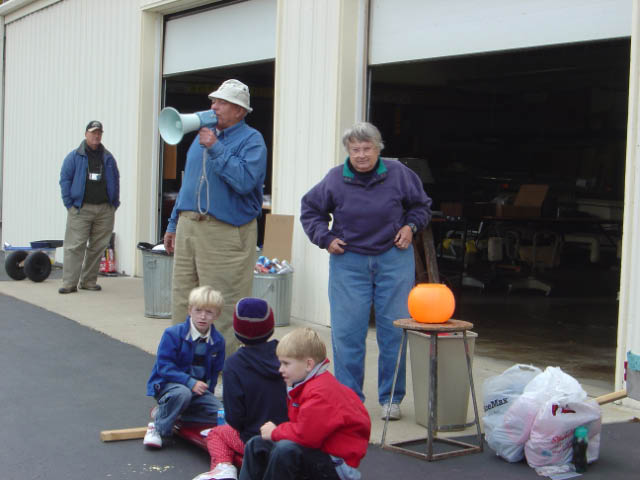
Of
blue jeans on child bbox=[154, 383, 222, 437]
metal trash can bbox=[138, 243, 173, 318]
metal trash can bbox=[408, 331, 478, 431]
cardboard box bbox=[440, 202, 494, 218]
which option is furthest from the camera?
cardboard box bbox=[440, 202, 494, 218]

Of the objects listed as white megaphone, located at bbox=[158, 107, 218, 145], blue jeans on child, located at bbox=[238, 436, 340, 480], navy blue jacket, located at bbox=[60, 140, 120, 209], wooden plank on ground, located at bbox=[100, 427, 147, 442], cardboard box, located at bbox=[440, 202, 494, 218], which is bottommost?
wooden plank on ground, located at bbox=[100, 427, 147, 442]

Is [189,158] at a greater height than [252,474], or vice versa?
[189,158]

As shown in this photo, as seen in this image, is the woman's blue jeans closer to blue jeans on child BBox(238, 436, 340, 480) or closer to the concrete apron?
the concrete apron

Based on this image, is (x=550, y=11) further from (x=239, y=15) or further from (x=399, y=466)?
(x=239, y=15)

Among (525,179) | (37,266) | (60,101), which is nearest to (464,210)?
(37,266)

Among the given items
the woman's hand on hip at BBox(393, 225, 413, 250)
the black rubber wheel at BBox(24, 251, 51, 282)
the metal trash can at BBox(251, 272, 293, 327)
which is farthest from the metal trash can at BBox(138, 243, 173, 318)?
the woman's hand on hip at BBox(393, 225, 413, 250)

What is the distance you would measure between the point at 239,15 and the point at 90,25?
12.7ft

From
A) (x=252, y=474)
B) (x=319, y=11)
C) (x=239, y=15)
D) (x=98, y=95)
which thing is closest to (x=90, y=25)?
(x=98, y=95)

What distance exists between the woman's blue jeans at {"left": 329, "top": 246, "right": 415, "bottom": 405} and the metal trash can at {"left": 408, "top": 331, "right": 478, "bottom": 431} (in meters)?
0.17

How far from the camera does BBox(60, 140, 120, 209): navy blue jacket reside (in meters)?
10.4

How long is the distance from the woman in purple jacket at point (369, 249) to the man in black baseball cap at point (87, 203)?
18.9 feet

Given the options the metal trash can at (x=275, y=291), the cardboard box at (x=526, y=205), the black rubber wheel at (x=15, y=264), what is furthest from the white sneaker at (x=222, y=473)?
the cardboard box at (x=526, y=205)

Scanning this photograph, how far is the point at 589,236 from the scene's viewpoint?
650 inches

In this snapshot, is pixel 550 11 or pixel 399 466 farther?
pixel 550 11
